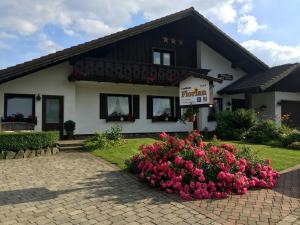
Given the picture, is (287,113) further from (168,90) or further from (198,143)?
(198,143)

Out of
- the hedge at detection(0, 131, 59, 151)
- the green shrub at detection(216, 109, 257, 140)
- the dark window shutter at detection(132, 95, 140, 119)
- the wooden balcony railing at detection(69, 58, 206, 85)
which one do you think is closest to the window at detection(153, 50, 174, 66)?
the wooden balcony railing at detection(69, 58, 206, 85)

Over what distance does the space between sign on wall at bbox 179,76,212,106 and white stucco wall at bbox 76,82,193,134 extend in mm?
8756

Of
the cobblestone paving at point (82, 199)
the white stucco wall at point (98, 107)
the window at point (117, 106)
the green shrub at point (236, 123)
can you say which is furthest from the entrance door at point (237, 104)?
the cobblestone paving at point (82, 199)

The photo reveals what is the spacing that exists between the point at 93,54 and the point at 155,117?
480 centimetres

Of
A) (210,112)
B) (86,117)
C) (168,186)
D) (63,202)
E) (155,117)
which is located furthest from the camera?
(210,112)

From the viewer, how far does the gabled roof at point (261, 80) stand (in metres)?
17.9

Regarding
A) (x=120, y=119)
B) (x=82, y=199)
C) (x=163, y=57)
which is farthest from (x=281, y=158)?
(x=163, y=57)

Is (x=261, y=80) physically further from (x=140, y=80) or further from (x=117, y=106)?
(x=117, y=106)

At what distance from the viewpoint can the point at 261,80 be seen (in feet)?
62.0

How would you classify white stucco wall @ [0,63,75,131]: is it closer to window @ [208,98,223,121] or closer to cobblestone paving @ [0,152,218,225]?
cobblestone paving @ [0,152,218,225]

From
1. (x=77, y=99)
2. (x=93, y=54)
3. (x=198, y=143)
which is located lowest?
(x=198, y=143)

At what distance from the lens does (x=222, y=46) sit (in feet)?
67.0

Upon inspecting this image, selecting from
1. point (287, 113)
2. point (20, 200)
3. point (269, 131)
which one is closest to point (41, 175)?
point (20, 200)

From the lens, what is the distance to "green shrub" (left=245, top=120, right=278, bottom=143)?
1578 centimetres
